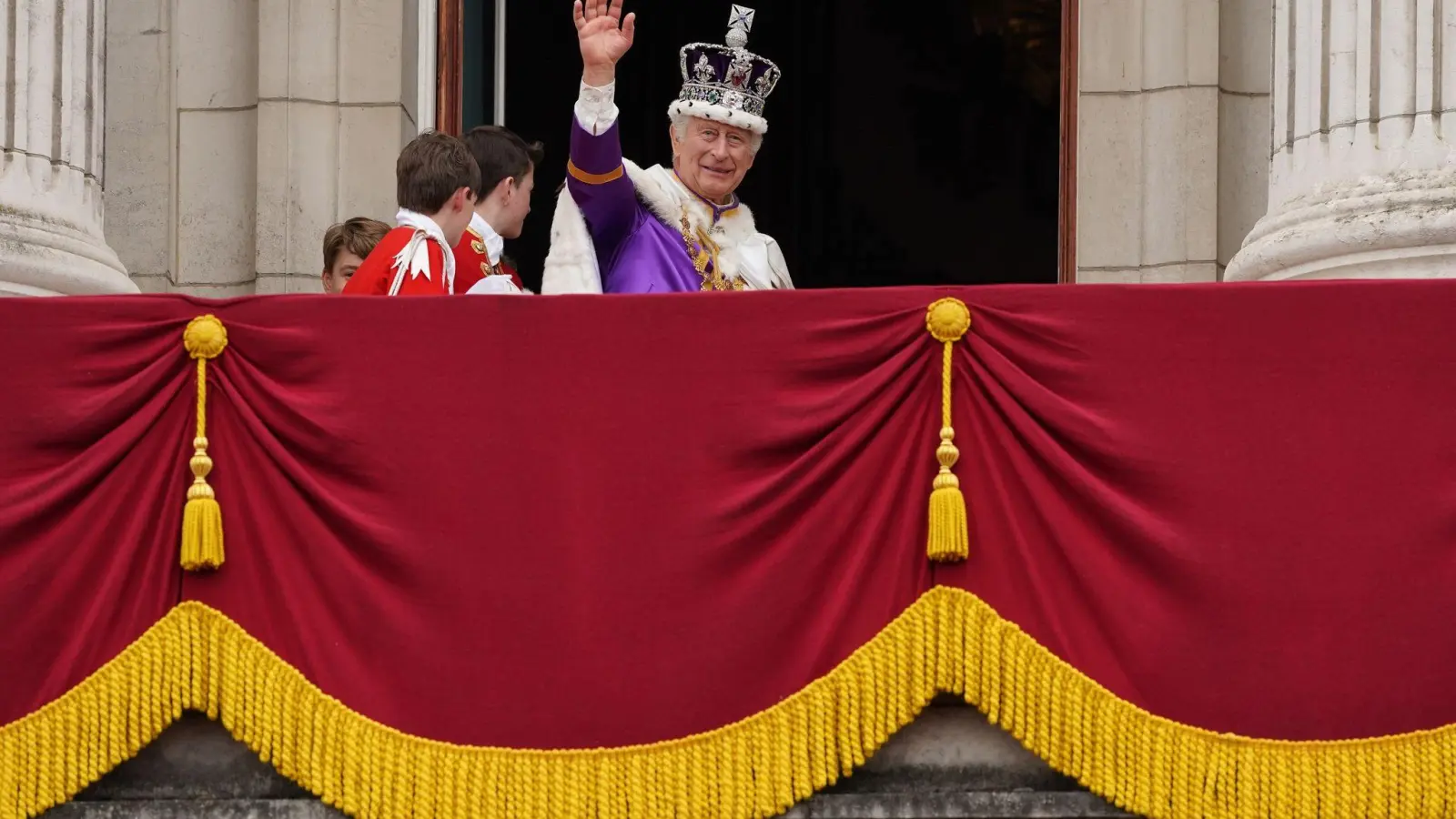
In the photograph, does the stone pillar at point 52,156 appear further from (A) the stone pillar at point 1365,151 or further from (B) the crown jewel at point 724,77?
(A) the stone pillar at point 1365,151

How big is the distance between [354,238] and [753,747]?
7.89ft

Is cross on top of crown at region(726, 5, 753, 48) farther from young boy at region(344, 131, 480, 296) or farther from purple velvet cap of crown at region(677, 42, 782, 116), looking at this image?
young boy at region(344, 131, 480, 296)

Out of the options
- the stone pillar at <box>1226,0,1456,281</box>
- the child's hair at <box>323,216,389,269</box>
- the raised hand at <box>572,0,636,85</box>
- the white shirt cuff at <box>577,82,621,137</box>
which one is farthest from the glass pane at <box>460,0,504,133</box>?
the stone pillar at <box>1226,0,1456,281</box>

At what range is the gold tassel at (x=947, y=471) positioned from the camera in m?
6.12

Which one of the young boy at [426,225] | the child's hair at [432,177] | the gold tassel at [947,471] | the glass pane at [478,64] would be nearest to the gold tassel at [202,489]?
the young boy at [426,225]

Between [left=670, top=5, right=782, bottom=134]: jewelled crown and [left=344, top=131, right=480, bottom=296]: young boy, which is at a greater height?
[left=670, top=5, right=782, bottom=134]: jewelled crown

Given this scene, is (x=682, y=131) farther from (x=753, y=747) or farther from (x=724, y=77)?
(x=753, y=747)

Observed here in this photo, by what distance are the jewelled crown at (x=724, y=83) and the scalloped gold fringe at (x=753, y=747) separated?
2065mm

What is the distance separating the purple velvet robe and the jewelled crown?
35cm

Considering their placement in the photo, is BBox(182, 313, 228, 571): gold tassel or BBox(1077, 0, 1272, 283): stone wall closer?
BBox(182, 313, 228, 571): gold tassel

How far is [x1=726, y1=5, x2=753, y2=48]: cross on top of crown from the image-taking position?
7.81 metres

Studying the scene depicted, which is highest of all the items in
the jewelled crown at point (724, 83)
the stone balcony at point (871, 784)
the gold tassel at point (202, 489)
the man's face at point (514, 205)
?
the jewelled crown at point (724, 83)

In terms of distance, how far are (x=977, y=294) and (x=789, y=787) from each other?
4.07 ft

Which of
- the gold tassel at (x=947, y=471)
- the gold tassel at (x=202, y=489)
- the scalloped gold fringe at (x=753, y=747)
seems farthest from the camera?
the gold tassel at (x=202, y=489)
